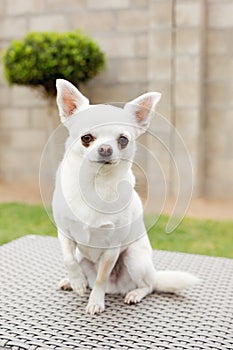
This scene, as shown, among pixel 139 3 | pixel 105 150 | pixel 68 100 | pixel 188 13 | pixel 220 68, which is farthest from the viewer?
pixel 139 3

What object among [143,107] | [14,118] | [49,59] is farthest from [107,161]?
[14,118]

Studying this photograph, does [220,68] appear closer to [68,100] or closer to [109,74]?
[109,74]

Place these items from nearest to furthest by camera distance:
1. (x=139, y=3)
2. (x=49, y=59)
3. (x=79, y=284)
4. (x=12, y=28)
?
(x=79, y=284) < (x=49, y=59) < (x=139, y=3) < (x=12, y=28)

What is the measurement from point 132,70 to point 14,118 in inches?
42.4

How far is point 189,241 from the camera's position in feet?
11.4

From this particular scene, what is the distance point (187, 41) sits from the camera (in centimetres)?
426

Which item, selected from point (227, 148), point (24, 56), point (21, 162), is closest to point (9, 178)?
point (21, 162)

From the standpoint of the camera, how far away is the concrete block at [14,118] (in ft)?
16.0

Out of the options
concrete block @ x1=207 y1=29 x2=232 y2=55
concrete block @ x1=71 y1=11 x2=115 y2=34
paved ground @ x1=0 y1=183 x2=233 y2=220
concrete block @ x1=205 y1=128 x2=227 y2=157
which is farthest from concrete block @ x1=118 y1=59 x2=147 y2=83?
paved ground @ x1=0 y1=183 x2=233 y2=220

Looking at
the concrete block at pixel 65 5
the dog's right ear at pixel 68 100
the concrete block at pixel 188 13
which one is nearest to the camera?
the dog's right ear at pixel 68 100

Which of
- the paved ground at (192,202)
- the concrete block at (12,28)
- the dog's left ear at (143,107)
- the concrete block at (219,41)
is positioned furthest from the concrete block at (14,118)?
the dog's left ear at (143,107)

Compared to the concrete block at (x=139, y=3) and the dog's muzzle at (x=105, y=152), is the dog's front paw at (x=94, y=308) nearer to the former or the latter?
the dog's muzzle at (x=105, y=152)

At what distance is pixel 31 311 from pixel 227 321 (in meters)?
0.58

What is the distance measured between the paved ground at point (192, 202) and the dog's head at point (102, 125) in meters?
2.36
